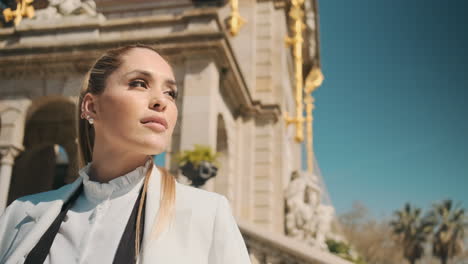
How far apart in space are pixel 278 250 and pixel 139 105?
467 cm

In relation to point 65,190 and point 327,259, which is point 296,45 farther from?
point 65,190

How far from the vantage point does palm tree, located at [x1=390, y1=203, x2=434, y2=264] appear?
139ft

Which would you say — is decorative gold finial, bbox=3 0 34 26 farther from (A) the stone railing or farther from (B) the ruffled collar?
(B) the ruffled collar

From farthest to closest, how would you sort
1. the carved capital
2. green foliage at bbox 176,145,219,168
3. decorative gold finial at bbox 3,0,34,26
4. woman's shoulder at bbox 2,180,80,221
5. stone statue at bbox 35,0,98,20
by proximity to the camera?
the carved capital → green foliage at bbox 176,145,219,168 → stone statue at bbox 35,0,98,20 → decorative gold finial at bbox 3,0,34,26 → woman's shoulder at bbox 2,180,80,221

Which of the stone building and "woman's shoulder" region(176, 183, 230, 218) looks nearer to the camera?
"woman's shoulder" region(176, 183, 230, 218)

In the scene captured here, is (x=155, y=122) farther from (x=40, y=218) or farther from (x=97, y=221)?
(x=40, y=218)

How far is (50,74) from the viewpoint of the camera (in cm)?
1104

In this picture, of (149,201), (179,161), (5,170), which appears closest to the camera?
(149,201)

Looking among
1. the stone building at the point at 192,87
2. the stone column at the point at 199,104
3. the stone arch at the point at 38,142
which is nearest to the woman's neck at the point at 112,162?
the stone building at the point at 192,87

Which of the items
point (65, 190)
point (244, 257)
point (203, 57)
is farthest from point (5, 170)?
point (244, 257)

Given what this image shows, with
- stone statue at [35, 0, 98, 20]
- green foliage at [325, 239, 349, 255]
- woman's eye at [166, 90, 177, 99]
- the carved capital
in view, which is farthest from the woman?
green foliage at [325, 239, 349, 255]

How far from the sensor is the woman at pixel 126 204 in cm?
156

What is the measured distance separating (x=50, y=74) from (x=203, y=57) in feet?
13.2

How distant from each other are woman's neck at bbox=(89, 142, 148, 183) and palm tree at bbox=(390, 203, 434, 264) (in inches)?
1769
